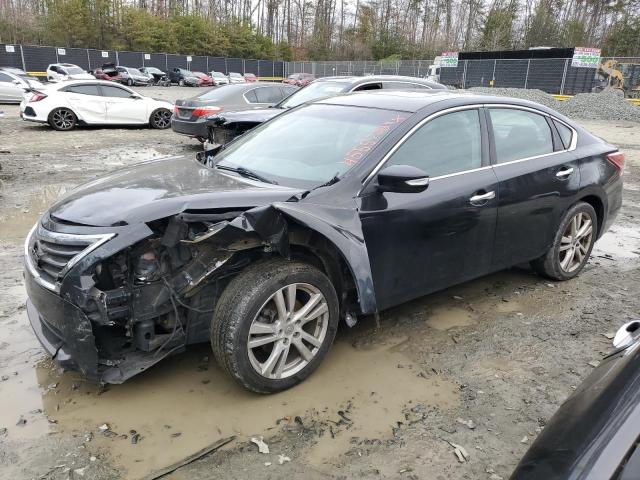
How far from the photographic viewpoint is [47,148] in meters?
11.4

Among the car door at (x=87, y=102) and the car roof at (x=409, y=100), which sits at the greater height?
the car roof at (x=409, y=100)

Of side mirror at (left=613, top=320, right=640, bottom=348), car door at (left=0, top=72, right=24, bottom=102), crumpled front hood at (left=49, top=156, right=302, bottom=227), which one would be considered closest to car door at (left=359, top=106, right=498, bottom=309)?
crumpled front hood at (left=49, top=156, right=302, bottom=227)

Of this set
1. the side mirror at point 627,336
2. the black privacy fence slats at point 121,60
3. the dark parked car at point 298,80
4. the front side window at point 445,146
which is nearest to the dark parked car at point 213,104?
the front side window at point 445,146

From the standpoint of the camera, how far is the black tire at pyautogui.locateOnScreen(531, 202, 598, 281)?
4594 mm

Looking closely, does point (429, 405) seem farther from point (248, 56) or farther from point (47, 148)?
point (248, 56)

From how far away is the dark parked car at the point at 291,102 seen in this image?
354 inches

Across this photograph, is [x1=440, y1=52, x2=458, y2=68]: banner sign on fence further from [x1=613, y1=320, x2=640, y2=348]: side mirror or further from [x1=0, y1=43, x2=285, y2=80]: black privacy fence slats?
[x1=613, y1=320, x2=640, y2=348]: side mirror

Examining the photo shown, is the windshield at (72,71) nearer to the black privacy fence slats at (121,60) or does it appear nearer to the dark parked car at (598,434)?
the black privacy fence slats at (121,60)

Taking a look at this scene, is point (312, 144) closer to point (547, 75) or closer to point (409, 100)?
point (409, 100)

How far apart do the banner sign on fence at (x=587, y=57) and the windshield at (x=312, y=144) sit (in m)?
29.7

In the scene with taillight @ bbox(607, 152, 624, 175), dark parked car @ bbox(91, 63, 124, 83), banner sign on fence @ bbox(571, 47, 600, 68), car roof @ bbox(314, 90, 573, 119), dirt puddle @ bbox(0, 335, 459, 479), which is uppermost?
banner sign on fence @ bbox(571, 47, 600, 68)

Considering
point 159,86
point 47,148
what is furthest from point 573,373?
point 159,86

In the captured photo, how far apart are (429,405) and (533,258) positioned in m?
1.98

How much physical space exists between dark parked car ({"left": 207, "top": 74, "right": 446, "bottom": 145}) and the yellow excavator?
2458 cm
